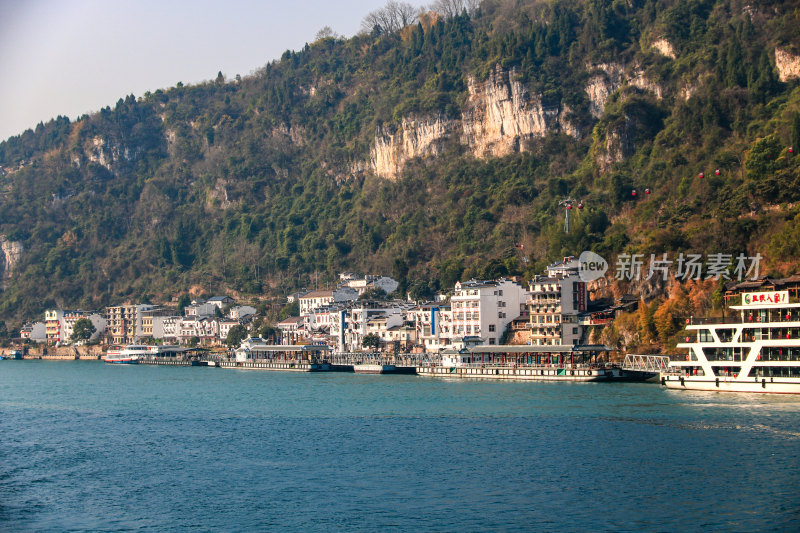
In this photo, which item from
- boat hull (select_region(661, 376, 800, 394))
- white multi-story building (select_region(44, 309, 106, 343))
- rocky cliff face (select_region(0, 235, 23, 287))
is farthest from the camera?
rocky cliff face (select_region(0, 235, 23, 287))

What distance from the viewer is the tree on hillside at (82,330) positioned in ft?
480

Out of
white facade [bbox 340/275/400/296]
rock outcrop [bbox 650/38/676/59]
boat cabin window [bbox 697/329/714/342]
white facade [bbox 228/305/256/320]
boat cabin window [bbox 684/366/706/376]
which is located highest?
rock outcrop [bbox 650/38/676/59]

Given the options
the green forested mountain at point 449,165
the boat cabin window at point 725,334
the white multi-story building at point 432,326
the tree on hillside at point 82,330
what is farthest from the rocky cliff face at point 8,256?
the boat cabin window at point 725,334

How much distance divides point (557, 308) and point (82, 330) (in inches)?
3579

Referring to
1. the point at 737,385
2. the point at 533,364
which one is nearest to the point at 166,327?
the point at 533,364

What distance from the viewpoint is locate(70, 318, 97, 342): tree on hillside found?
146 m

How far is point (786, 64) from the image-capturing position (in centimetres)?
10300

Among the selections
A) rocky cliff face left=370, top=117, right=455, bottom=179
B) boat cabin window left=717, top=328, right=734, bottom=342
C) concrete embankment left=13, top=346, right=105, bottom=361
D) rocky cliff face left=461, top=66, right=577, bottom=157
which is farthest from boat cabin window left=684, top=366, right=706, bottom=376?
concrete embankment left=13, top=346, right=105, bottom=361

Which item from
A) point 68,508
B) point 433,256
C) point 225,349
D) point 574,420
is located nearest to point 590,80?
point 433,256

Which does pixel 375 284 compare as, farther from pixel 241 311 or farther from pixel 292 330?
pixel 241 311

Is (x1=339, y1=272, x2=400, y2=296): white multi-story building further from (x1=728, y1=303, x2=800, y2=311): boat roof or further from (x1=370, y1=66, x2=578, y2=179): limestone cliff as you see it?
(x1=728, y1=303, x2=800, y2=311): boat roof

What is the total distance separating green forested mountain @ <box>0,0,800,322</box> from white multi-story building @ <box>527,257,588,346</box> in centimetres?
588

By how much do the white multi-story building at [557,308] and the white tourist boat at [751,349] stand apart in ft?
69.7

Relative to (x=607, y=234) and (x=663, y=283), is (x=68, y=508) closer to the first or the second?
(x=663, y=283)
